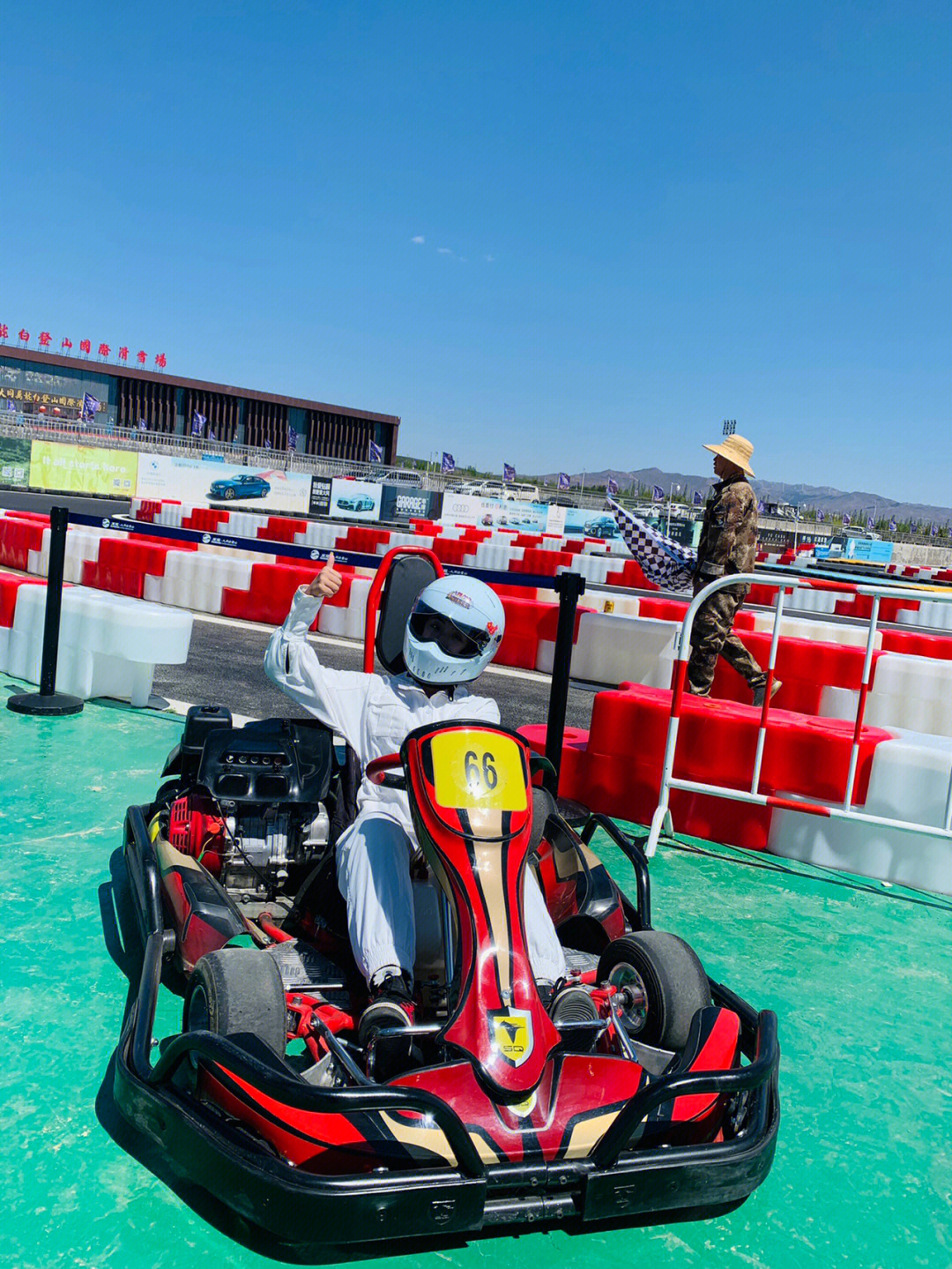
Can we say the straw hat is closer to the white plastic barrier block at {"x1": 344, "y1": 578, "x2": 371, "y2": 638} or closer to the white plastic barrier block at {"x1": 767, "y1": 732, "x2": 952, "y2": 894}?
the white plastic barrier block at {"x1": 767, "y1": 732, "x2": 952, "y2": 894}

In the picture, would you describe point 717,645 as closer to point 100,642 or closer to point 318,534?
point 100,642

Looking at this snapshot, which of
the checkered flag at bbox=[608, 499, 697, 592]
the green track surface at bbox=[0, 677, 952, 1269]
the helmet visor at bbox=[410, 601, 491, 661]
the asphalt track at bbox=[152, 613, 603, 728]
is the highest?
the checkered flag at bbox=[608, 499, 697, 592]

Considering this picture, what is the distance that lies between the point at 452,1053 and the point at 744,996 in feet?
4.58

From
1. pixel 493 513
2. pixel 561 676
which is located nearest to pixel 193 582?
pixel 561 676

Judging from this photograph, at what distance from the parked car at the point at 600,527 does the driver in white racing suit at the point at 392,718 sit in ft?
96.1

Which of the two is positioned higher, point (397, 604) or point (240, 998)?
point (397, 604)

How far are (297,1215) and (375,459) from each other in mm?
48371

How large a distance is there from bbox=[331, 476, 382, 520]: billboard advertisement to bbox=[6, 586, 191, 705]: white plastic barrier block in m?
25.2

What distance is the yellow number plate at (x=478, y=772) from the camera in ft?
7.70

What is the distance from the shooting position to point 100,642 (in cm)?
573

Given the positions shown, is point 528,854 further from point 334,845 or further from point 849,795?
point 849,795

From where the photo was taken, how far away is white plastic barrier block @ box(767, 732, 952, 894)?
4164 mm

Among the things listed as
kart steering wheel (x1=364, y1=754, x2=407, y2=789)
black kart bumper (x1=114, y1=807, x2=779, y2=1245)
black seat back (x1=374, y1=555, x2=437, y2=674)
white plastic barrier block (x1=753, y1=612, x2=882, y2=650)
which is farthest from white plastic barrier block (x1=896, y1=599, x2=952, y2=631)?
black kart bumper (x1=114, y1=807, x2=779, y2=1245)

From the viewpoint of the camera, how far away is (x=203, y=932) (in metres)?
2.58
